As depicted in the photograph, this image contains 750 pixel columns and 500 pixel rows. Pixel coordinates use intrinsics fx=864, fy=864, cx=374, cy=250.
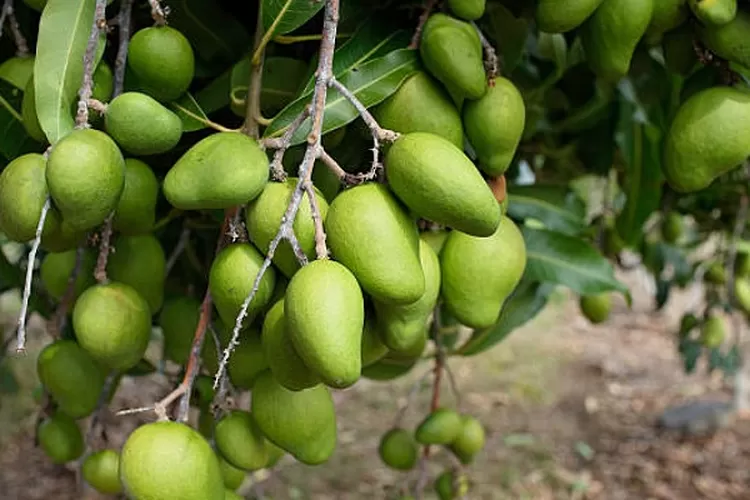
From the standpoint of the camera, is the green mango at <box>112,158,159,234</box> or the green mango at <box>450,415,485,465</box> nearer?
the green mango at <box>112,158,159,234</box>

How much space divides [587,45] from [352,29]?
0.61 feet

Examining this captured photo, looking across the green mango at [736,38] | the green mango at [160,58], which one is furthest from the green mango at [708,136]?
Result: the green mango at [160,58]

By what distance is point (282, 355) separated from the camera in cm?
51

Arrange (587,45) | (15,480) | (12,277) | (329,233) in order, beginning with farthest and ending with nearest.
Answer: (15,480) < (12,277) < (587,45) < (329,233)

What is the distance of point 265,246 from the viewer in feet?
1.70

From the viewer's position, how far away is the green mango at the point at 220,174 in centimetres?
51

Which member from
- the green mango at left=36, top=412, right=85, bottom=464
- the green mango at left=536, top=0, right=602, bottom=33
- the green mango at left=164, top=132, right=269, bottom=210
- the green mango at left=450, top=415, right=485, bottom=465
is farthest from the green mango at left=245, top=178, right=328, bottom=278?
the green mango at left=450, top=415, right=485, bottom=465

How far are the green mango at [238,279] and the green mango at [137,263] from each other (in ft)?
0.46

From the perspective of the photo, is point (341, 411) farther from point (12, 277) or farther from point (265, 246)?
point (265, 246)

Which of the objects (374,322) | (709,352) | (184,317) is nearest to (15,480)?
(709,352)

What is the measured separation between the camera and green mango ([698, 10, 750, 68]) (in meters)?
0.60

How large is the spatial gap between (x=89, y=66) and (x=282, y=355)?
0.22 metres

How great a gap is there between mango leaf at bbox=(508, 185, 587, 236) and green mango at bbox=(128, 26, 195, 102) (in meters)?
0.50

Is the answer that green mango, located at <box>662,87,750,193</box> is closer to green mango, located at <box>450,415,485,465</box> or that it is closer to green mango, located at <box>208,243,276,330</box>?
green mango, located at <box>208,243,276,330</box>
